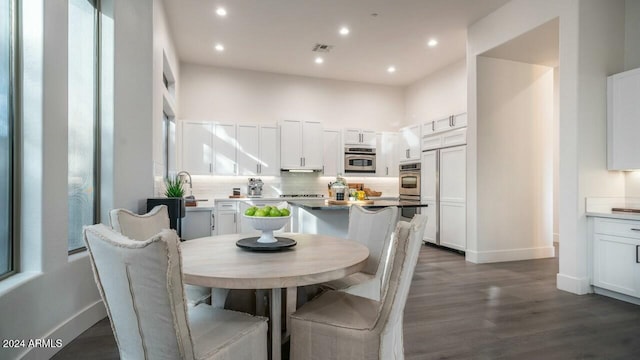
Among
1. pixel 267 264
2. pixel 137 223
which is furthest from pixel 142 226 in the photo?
pixel 267 264

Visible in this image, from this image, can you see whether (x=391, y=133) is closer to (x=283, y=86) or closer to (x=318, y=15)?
(x=283, y=86)

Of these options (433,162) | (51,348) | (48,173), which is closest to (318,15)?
(433,162)

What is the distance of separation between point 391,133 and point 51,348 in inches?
246

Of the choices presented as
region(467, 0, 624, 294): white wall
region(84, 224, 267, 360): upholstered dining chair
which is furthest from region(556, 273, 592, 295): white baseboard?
region(84, 224, 267, 360): upholstered dining chair

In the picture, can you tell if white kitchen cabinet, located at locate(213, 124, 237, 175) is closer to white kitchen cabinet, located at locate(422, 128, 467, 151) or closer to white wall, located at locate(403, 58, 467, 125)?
white kitchen cabinet, located at locate(422, 128, 467, 151)

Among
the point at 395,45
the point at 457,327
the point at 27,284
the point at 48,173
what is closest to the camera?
the point at 27,284

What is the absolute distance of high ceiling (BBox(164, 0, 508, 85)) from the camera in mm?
4176

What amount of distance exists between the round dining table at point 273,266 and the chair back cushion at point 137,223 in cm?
31

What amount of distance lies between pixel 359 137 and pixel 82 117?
4999 mm

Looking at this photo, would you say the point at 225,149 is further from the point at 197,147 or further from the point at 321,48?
the point at 321,48

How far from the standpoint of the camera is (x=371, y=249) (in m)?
2.30

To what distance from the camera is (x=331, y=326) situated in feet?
4.78

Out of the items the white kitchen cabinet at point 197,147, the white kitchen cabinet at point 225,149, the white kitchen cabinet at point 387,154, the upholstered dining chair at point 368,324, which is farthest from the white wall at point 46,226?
the white kitchen cabinet at point 387,154

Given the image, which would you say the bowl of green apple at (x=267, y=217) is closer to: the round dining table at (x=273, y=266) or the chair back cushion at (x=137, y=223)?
the round dining table at (x=273, y=266)
